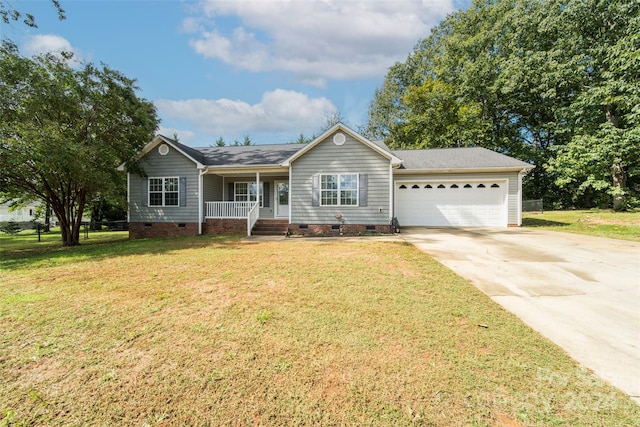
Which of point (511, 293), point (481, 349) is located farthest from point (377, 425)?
point (511, 293)

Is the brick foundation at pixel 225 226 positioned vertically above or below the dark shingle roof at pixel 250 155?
below

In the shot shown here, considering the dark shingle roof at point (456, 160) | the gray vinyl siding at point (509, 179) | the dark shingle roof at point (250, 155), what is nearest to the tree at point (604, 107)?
the dark shingle roof at point (456, 160)

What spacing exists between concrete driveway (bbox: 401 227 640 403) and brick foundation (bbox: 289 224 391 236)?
3.08 m

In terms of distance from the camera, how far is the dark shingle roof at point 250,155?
13.2 meters

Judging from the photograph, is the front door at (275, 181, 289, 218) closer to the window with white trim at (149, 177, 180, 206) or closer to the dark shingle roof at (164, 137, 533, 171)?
the dark shingle roof at (164, 137, 533, 171)

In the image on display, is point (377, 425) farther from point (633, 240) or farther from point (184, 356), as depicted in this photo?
point (633, 240)

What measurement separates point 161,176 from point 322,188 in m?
8.06

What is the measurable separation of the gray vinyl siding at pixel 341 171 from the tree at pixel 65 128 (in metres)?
7.38

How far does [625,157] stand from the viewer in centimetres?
1728

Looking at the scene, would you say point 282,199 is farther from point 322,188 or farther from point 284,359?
point 284,359

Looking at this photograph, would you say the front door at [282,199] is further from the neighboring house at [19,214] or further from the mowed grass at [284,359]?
the neighboring house at [19,214]

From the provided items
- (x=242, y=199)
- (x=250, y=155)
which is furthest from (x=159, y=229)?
(x=250, y=155)

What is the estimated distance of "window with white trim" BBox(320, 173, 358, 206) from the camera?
11828 mm

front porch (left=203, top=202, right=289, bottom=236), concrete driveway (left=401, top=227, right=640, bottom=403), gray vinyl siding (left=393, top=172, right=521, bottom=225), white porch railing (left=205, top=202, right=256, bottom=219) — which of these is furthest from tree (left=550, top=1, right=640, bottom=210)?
white porch railing (left=205, top=202, right=256, bottom=219)
